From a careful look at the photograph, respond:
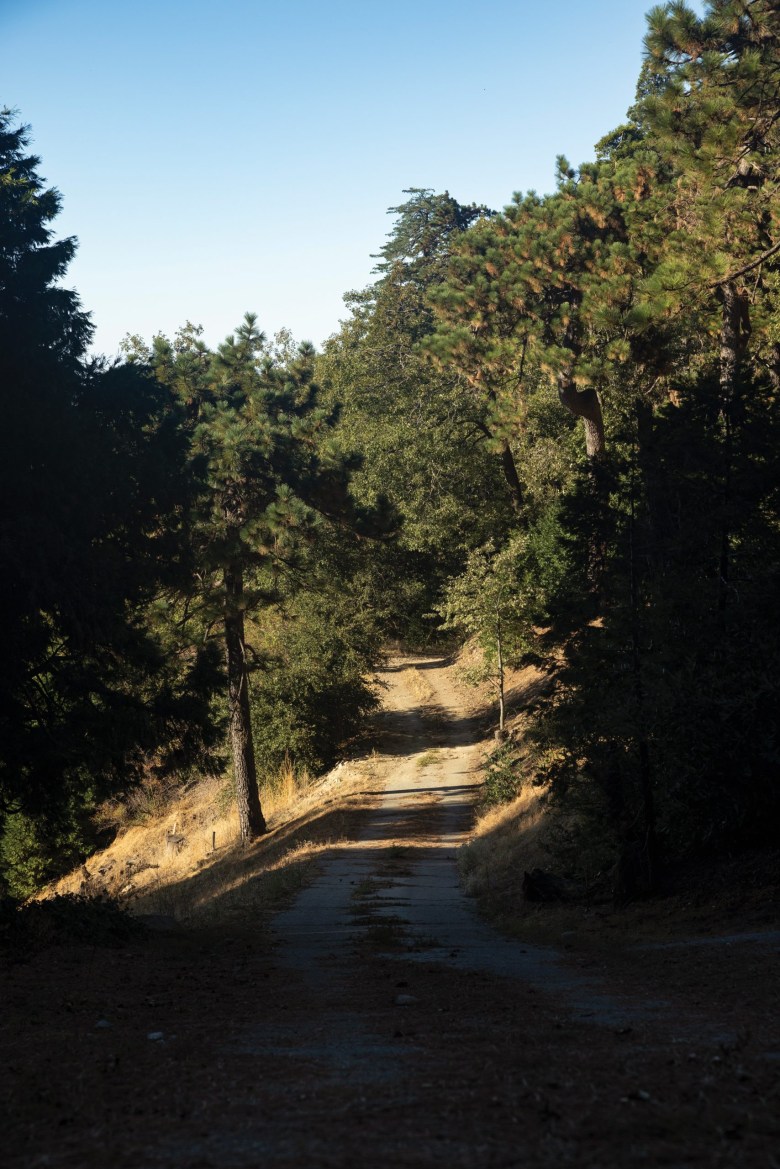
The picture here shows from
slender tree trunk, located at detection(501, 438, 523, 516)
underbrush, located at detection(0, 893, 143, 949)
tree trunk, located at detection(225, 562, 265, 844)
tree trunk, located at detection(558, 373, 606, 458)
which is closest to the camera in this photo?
underbrush, located at detection(0, 893, 143, 949)

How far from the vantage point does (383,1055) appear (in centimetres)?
574

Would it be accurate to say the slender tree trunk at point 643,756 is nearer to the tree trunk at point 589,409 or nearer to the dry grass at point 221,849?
the dry grass at point 221,849

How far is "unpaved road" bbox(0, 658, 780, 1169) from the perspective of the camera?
151 inches

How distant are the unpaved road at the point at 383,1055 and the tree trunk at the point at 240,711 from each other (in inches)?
494

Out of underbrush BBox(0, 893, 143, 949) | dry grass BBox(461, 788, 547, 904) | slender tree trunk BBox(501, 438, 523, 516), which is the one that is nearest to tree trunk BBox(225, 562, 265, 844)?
dry grass BBox(461, 788, 547, 904)

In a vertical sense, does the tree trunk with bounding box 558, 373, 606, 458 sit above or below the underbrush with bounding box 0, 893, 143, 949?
above

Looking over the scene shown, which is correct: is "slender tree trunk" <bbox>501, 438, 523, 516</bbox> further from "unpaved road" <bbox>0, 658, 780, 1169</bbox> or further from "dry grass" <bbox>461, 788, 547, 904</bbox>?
"unpaved road" <bbox>0, 658, 780, 1169</bbox>

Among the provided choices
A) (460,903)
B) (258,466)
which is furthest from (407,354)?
(460,903)

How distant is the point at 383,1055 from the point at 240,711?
21976 millimetres

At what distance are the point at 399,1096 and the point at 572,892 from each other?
1121cm

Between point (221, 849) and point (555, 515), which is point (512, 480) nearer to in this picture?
point (221, 849)

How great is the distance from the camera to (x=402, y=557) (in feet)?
163

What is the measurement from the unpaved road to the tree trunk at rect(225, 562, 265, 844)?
494 inches

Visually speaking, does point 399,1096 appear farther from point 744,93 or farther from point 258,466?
point 258,466
